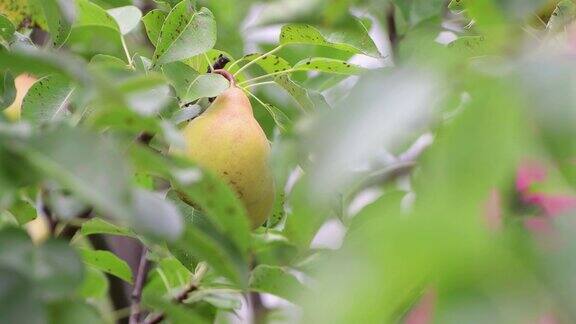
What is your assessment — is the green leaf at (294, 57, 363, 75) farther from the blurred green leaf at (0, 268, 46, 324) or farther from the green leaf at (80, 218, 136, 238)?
the blurred green leaf at (0, 268, 46, 324)

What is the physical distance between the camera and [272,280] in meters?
0.69

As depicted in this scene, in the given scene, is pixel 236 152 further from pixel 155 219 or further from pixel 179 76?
pixel 155 219

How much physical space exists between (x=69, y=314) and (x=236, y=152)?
12.7 inches

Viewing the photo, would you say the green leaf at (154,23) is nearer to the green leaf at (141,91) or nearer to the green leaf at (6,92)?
the green leaf at (6,92)

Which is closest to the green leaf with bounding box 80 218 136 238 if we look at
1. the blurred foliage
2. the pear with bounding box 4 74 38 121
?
the blurred foliage

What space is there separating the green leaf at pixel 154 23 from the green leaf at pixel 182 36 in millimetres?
54

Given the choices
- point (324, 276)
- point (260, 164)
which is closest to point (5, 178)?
point (324, 276)

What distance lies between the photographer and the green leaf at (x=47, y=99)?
26.7 inches

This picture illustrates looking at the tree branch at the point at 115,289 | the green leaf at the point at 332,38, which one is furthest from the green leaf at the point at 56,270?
the tree branch at the point at 115,289

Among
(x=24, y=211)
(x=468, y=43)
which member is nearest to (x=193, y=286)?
(x=24, y=211)

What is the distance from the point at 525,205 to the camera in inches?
15.4

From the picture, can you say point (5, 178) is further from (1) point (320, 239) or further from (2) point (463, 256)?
(1) point (320, 239)

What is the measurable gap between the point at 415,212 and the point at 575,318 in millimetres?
46

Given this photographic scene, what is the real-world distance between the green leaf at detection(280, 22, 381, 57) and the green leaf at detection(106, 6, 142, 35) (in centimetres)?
13
